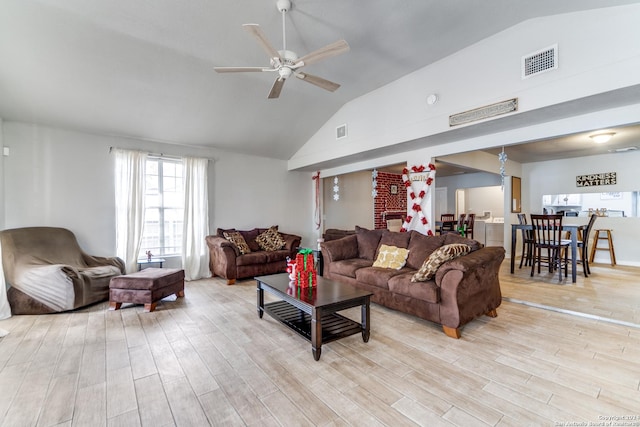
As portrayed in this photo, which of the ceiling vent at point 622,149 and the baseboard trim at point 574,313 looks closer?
the baseboard trim at point 574,313

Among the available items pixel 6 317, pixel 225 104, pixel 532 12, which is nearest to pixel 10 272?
pixel 6 317

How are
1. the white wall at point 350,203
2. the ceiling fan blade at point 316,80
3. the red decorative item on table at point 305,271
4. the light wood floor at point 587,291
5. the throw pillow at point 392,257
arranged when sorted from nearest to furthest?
the ceiling fan blade at point 316,80 → the red decorative item on table at point 305,271 → the light wood floor at point 587,291 → the throw pillow at point 392,257 → the white wall at point 350,203

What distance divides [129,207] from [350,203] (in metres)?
5.16

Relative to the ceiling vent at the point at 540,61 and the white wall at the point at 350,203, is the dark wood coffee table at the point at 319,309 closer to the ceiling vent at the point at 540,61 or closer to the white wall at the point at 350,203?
the ceiling vent at the point at 540,61

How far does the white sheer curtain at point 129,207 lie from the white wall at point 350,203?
418 centimetres

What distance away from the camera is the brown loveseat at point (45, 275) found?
349 centimetres

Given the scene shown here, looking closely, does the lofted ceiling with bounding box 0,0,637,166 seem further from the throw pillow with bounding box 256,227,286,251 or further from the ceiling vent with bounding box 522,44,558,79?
the throw pillow with bounding box 256,227,286,251

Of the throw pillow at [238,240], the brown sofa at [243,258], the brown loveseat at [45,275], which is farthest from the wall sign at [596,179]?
the brown loveseat at [45,275]

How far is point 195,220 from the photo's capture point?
5.55 meters

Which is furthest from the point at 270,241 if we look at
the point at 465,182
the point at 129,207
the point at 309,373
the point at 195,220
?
the point at 465,182

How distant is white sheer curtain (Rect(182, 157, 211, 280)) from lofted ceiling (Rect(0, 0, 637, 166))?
0.85 metres

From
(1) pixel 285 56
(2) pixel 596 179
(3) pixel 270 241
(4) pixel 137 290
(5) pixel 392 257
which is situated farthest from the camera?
(2) pixel 596 179

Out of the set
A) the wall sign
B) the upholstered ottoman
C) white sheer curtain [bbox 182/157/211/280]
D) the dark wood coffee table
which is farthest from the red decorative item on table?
the wall sign

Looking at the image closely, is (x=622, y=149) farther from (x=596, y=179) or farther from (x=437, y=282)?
(x=437, y=282)
